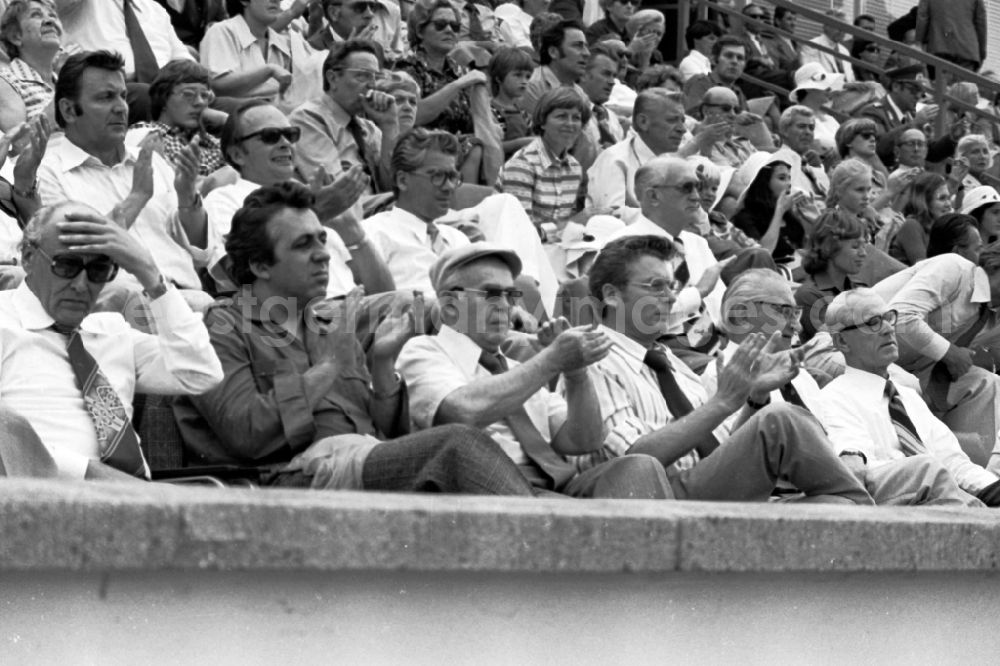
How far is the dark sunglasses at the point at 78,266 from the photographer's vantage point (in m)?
4.38

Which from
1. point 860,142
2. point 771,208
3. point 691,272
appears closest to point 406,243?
point 691,272

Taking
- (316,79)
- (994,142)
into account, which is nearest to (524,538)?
(316,79)

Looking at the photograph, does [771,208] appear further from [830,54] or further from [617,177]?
[830,54]

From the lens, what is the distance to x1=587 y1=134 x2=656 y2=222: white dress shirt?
8.98 metres

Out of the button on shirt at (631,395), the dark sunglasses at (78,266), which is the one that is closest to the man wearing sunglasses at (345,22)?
the button on shirt at (631,395)

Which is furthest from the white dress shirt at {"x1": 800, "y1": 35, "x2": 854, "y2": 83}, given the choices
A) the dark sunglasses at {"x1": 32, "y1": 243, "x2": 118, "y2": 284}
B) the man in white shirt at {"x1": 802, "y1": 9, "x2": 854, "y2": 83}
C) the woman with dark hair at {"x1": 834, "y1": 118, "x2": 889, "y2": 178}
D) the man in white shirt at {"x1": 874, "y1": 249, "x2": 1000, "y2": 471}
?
the dark sunglasses at {"x1": 32, "y1": 243, "x2": 118, "y2": 284}

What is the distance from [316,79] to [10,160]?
9.37ft

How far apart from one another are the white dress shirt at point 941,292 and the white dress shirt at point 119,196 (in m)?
3.35

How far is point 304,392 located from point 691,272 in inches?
141

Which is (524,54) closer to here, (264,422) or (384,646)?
(264,422)

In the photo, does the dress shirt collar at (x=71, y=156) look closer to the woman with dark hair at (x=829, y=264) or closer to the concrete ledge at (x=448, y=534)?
the concrete ledge at (x=448, y=534)

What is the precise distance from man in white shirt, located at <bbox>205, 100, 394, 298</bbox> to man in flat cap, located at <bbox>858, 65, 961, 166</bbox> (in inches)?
262

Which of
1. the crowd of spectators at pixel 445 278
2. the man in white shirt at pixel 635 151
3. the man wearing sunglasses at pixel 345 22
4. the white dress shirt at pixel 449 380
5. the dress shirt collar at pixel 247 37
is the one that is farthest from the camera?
the man wearing sunglasses at pixel 345 22

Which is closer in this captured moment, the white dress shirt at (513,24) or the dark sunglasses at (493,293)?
the dark sunglasses at (493,293)
